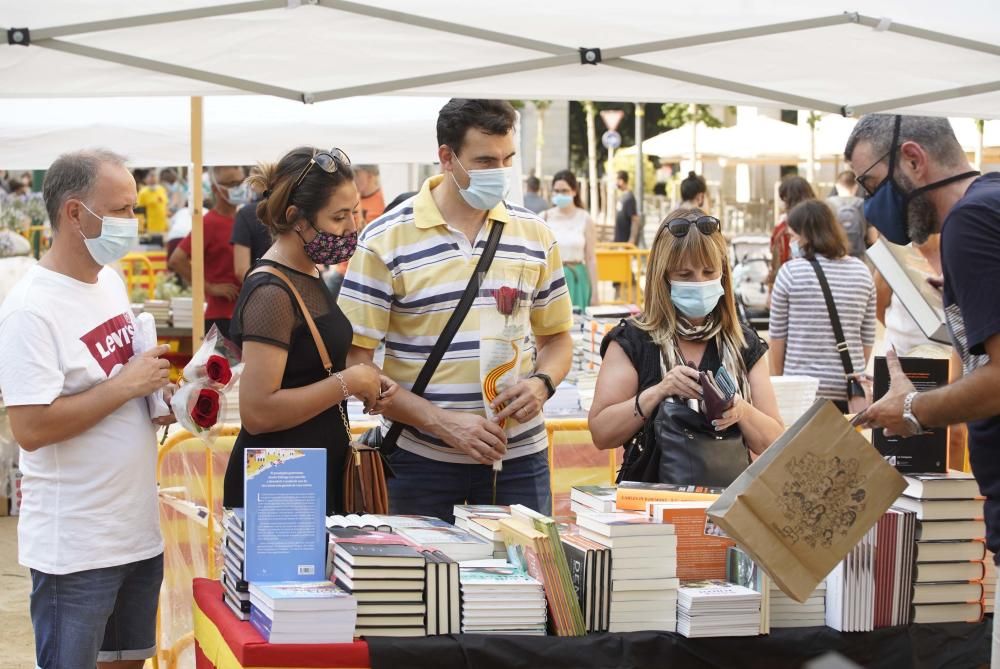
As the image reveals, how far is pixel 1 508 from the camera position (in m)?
8.19

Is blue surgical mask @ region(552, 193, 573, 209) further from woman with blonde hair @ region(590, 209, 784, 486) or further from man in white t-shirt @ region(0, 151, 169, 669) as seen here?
man in white t-shirt @ region(0, 151, 169, 669)

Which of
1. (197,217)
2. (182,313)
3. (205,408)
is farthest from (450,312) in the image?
(182,313)

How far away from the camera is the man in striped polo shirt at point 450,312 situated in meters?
3.81

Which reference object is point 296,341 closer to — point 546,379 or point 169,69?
point 546,379

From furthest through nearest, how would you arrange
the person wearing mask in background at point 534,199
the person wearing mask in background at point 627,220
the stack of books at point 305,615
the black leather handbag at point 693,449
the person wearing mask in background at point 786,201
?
the person wearing mask in background at point 627,220
the person wearing mask in background at point 534,199
the person wearing mask in background at point 786,201
the black leather handbag at point 693,449
the stack of books at point 305,615

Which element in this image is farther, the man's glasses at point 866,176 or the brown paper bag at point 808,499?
the man's glasses at point 866,176

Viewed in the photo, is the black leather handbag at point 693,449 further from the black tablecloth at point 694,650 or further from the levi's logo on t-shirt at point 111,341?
the levi's logo on t-shirt at point 111,341

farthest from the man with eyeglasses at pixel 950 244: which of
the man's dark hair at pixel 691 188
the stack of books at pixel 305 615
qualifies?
the man's dark hair at pixel 691 188

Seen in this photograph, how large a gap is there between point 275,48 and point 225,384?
115cm

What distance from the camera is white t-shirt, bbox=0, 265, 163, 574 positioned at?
123 inches

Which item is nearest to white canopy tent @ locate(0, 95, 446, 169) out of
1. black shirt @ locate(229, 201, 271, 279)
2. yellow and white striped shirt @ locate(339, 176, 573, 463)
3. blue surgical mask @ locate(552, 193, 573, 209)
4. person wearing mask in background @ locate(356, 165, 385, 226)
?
black shirt @ locate(229, 201, 271, 279)

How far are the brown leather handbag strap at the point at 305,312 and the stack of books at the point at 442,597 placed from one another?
736 millimetres

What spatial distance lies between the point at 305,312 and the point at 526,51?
42.9 inches

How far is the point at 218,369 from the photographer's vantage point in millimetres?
3299
